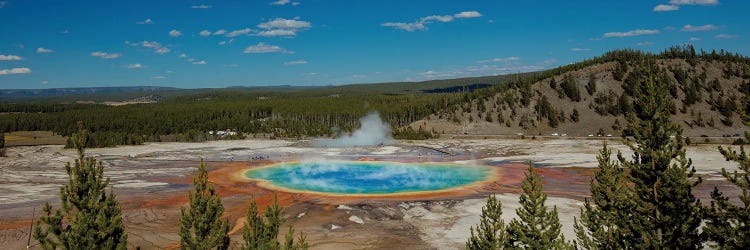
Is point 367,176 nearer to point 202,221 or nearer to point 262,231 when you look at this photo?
point 202,221

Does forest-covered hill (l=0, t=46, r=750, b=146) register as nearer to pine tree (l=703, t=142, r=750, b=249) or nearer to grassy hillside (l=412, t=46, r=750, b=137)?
grassy hillside (l=412, t=46, r=750, b=137)

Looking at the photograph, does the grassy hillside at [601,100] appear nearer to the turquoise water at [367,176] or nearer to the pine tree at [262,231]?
the turquoise water at [367,176]

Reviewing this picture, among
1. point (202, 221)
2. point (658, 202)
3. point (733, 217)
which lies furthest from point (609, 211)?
point (202, 221)

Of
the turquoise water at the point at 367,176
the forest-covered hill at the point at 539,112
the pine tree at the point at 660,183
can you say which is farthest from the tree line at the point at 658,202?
the forest-covered hill at the point at 539,112

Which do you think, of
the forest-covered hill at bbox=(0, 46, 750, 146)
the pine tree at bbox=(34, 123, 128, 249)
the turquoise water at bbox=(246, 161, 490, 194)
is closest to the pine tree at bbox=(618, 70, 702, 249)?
the pine tree at bbox=(34, 123, 128, 249)

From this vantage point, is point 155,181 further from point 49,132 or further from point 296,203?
point 49,132

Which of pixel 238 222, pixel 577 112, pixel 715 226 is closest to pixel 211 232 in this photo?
pixel 715 226
